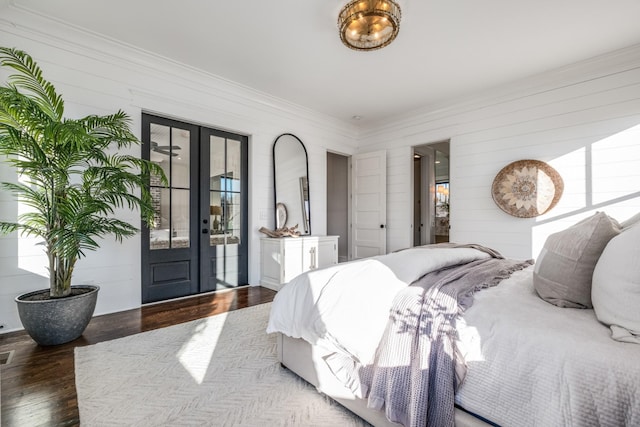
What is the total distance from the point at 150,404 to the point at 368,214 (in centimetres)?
435

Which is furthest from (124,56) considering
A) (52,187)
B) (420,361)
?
(420,361)

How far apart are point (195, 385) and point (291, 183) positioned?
3274 mm

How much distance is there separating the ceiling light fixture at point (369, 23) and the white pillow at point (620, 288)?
2124 millimetres

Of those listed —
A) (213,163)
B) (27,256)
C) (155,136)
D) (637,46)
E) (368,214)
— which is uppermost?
(637,46)

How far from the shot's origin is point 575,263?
1235 millimetres

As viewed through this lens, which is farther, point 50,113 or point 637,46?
point 637,46

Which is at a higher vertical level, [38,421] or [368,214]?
[368,214]

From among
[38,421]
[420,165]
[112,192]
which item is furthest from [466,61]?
[38,421]

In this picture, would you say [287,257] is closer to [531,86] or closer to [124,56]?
[124,56]

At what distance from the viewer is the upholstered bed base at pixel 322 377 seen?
1.24 meters

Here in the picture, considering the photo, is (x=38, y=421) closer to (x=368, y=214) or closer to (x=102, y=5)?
(x=102, y=5)

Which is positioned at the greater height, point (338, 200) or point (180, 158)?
point (180, 158)

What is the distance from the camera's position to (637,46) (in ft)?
9.82

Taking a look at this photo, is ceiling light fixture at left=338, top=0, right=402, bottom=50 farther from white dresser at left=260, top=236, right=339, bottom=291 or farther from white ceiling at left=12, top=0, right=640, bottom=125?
white dresser at left=260, top=236, right=339, bottom=291
